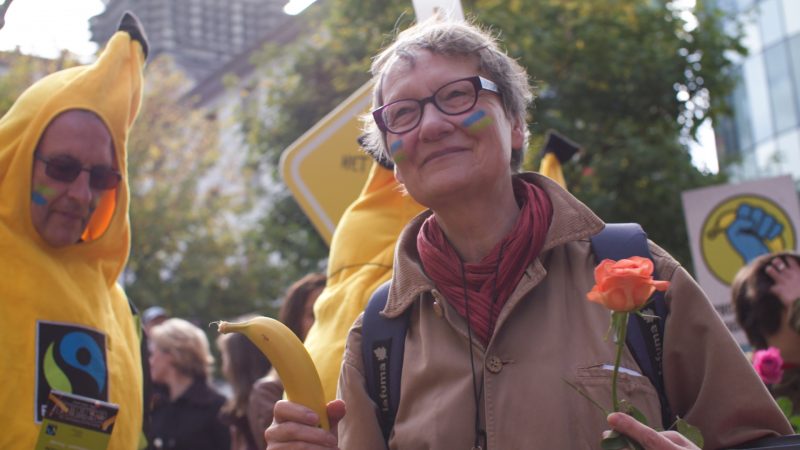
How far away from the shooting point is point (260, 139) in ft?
50.3

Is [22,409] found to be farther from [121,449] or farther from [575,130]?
[575,130]

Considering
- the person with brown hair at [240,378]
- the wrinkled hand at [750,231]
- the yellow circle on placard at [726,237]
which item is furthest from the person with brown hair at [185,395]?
the wrinkled hand at [750,231]

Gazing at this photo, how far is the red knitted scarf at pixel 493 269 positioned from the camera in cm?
210

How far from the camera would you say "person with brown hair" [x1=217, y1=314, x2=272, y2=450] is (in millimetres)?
5359

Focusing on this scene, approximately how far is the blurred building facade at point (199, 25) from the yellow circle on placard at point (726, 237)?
128ft

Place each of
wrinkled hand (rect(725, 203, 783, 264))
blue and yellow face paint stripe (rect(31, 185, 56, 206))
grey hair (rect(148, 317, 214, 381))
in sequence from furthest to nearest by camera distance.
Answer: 1. wrinkled hand (rect(725, 203, 783, 264))
2. grey hair (rect(148, 317, 214, 381))
3. blue and yellow face paint stripe (rect(31, 185, 56, 206))

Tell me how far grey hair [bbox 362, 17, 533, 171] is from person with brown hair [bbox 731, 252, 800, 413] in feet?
6.89

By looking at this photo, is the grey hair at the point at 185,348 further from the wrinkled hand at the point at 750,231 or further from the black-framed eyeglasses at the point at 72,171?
the wrinkled hand at the point at 750,231

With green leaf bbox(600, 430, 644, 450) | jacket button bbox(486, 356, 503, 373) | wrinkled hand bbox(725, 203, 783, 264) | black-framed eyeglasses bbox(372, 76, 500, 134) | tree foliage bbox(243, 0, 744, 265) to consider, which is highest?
tree foliage bbox(243, 0, 744, 265)

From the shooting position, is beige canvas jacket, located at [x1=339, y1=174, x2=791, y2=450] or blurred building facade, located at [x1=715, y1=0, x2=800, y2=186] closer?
beige canvas jacket, located at [x1=339, y1=174, x2=791, y2=450]

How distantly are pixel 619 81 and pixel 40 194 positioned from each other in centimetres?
987

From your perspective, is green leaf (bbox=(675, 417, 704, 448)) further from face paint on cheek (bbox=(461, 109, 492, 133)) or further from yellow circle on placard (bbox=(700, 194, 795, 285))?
yellow circle on placard (bbox=(700, 194, 795, 285))

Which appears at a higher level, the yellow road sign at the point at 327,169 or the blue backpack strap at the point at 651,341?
the yellow road sign at the point at 327,169

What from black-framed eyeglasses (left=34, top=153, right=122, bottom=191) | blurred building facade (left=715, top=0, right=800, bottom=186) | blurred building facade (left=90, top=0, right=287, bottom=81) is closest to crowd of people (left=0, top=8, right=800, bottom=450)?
black-framed eyeglasses (left=34, top=153, right=122, bottom=191)
